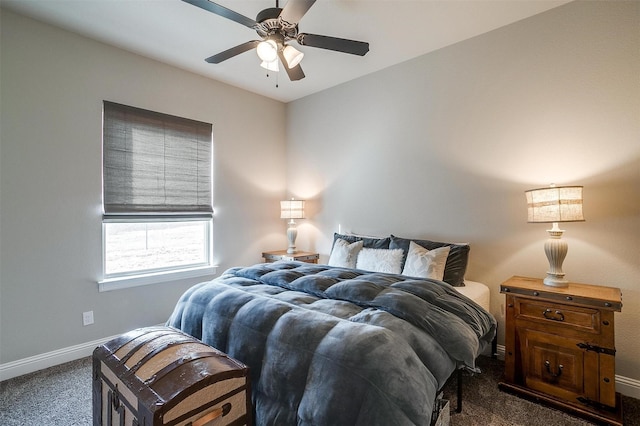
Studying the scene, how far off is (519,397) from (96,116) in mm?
Result: 4179

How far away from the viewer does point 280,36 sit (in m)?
2.11

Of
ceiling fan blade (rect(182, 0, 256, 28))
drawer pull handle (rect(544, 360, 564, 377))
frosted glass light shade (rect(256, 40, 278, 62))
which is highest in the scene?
ceiling fan blade (rect(182, 0, 256, 28))

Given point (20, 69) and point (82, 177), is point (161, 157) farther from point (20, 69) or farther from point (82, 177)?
point (20, 69)

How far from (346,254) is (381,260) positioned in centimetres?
39

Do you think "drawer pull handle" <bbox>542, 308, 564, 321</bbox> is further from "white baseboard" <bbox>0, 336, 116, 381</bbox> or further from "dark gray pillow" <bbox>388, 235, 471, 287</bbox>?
"white baseboard" <bbox>0, 336, 116, 381</bbox>

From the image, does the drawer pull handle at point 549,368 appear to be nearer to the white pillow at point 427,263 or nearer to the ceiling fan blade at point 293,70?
the white pillow at point 427,263

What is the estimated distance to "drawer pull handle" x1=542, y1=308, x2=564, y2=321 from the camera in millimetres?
2002

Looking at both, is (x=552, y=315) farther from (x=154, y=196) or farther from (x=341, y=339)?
(x=154, y=196)

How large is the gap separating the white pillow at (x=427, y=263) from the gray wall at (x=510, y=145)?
0.42m

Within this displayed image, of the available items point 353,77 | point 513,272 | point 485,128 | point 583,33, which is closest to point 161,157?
point 353,77

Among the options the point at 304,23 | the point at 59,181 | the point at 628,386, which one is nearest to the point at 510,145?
the point at 628,386

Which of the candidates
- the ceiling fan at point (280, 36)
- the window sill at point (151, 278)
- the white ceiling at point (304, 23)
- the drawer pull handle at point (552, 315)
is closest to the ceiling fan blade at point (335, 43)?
the ceiling fan at point (280, 36)

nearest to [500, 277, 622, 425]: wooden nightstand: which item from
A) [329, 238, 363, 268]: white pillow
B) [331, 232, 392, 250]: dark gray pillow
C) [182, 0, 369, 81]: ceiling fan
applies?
[331, 232, 392, 250]: dark gray pillow

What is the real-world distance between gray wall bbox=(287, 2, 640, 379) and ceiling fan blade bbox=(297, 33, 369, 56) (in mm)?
1336
